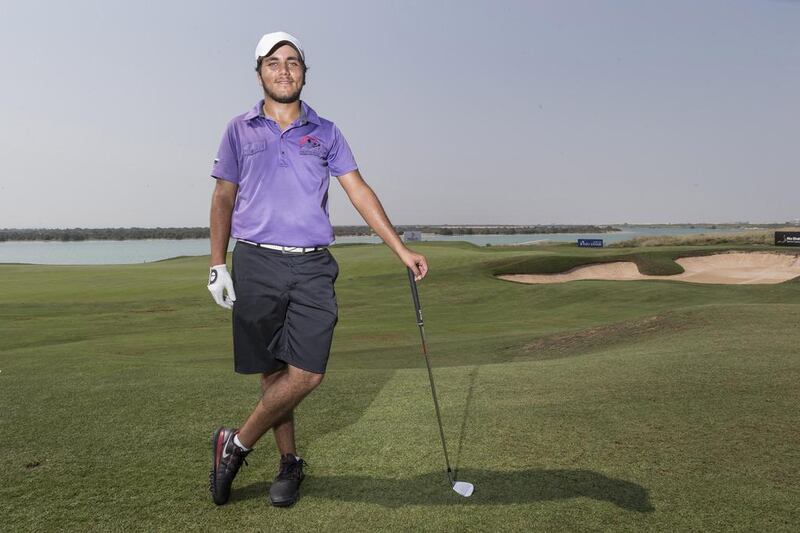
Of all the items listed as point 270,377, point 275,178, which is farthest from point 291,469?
point 275,178

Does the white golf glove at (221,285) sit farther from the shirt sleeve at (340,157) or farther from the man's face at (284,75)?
the man's face at (284,75)

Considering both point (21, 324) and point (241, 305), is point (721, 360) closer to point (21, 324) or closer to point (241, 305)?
point (241, 305)

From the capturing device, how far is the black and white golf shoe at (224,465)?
12.1ft

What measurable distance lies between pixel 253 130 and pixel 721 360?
624 cm

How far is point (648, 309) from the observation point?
18828mm

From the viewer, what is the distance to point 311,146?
12.4 feet

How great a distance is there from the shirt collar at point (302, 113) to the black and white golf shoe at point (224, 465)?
6.56ft

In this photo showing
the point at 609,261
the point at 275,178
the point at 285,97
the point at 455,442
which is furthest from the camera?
the point at 609,261

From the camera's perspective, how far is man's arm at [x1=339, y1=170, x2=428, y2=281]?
12.7 ft

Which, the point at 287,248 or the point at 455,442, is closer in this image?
the point at 287,248

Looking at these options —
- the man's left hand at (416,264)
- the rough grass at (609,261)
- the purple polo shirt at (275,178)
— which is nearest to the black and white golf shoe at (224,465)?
the purple polo shirt at (275,178)

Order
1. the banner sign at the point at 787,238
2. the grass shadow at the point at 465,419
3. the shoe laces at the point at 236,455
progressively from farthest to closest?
the banner sign at the point at 787,238, the grass shadow at the point at 465,419, the shoe laces at the point at 236,455

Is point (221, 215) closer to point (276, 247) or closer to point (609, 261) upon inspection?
point (276, 247)

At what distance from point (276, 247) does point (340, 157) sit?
0.73m
